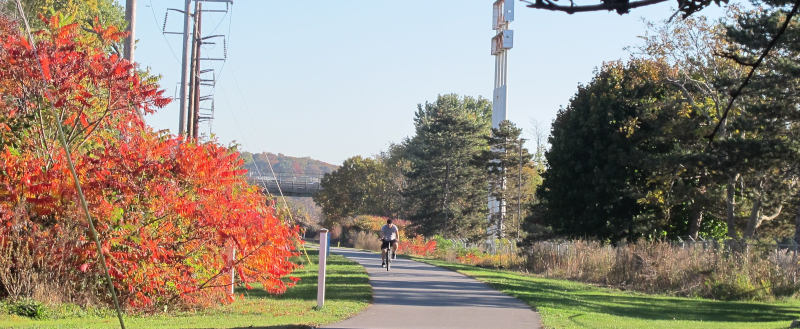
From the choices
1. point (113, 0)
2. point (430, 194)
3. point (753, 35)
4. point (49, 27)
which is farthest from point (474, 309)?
point (430, 194)

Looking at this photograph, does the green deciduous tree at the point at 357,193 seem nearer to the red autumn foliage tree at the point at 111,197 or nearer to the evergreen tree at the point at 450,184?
the evergreen tree at the point at 450,184

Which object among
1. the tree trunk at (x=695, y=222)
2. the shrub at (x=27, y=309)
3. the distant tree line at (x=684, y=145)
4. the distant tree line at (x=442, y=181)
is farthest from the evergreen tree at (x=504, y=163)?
the shrub at (x=27, y=309)

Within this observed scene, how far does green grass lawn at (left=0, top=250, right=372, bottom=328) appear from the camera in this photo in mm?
12914

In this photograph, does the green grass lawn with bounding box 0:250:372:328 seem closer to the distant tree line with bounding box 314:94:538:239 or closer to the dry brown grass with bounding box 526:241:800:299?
the dry brown grass with bounding box 526:241:800:299

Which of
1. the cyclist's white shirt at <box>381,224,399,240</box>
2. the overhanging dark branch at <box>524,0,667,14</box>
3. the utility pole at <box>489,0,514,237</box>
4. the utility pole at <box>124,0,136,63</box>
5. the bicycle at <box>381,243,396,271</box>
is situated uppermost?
the utility pole at <box>489,0,514,237</box>

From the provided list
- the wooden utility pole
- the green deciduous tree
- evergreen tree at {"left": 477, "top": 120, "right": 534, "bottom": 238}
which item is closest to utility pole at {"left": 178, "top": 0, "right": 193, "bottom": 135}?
the wooden utility pole

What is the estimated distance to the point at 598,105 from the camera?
42.4 m

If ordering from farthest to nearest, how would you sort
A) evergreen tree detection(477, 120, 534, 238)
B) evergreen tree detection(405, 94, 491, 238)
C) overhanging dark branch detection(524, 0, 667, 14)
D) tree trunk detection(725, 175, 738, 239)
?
evergreen tree detection(405, 94, 491, 238)
evergreen tree detection(477, 120, 534, 238)
tree trunk detection(725, 175, 738, 239)
overhanging dark branch detection(524, 0, 667, 14)

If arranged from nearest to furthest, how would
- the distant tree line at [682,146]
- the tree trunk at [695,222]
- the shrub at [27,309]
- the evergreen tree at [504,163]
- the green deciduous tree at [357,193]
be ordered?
1. the shrub at [27,309]
2. the distant tree line at [682,146]
3. the tree trunk at [695,222]
4. the evergreen tree at [504,163]
5. the green deciduous tree at [357,193]

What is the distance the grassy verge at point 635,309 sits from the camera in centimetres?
1608

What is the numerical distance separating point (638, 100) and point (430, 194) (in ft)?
126

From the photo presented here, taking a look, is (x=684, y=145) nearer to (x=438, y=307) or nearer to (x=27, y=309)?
(x=438, y=307)

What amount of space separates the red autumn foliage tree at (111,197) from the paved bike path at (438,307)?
2.57 metres

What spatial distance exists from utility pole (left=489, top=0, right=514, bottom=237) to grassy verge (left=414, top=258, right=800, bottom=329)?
42.1 m
